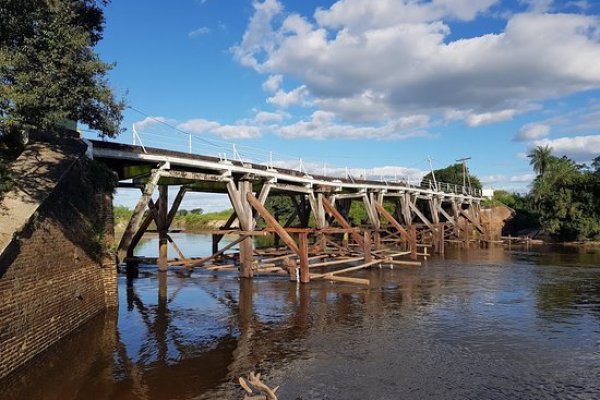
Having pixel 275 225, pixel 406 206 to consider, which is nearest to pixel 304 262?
pixel 275 225

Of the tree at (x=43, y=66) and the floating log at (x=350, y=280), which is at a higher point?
the tree at (x=43, y=66)

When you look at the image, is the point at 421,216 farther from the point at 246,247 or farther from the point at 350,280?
the point at 246,247

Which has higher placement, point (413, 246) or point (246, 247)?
point (246, 247)

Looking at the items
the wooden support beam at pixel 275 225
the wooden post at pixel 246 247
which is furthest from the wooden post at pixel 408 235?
the wooden post at pixel 246 247

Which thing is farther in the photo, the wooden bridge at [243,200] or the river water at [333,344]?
the wooden bridge at [243,200]

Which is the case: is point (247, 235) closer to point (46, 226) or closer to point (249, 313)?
point (249, 313)

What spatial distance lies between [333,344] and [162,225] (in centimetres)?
1317

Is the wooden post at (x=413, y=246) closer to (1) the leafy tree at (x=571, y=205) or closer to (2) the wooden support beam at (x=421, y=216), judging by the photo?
(2) the wooden support beam at (x=421, y=216)

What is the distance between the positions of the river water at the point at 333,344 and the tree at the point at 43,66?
538 centimetres

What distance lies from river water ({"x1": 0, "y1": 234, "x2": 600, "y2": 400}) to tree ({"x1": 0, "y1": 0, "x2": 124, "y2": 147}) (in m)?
5.38

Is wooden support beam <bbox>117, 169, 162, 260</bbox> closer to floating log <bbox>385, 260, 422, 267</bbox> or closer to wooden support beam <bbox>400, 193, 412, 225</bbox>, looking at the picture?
floating log <bbox>385, 260, 422, 267</bbox>

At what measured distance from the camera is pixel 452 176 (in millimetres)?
68812

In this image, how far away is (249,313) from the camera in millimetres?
15078

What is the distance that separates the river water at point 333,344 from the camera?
894 centimetres
